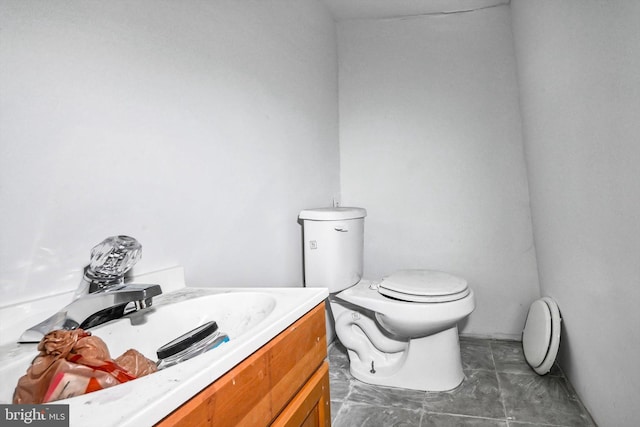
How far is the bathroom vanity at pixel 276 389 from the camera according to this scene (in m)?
0.44

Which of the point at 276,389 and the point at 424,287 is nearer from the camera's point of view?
the point at 276,389

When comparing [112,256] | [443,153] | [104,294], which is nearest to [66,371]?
[104,294]

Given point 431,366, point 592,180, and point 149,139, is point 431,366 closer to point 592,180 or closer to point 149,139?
point 592,180

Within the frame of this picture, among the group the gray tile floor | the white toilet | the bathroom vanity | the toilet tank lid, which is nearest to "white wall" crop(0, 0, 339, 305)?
the toilet tank lid

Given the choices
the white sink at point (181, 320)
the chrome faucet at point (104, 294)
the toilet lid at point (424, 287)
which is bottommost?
the toilet lid at point (424, 287)

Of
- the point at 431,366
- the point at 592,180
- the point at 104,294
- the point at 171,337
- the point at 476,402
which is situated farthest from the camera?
the point at 431,366

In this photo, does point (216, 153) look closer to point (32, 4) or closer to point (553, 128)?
point (32, 4)

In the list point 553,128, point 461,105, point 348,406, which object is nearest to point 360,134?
point 461,105

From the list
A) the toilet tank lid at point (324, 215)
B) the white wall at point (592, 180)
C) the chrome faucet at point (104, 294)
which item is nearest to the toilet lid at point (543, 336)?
the white wall at point (592, 180)

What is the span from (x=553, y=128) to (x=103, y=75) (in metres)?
1.69

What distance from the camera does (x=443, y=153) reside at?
7.17 ft

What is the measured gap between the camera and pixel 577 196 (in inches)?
52.1

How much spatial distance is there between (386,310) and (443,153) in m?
1.14

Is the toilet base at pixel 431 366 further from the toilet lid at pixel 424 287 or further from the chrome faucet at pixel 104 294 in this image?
the chrome faucet at pixel 104 294
